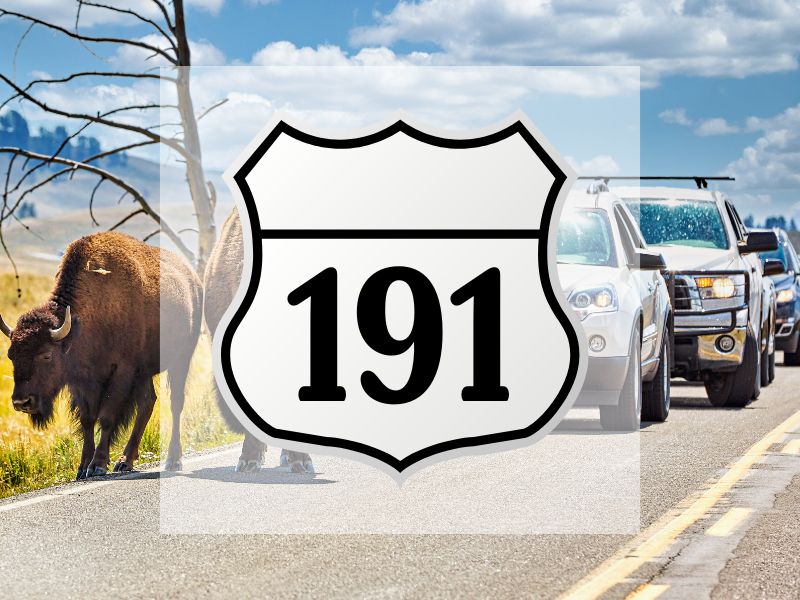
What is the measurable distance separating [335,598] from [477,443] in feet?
3.70

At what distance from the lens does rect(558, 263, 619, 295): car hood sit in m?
11.8

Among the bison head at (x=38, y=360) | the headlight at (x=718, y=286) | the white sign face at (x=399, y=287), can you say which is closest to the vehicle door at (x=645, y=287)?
the headlight at (x=718, y=286)

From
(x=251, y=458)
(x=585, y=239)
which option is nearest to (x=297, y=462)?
(x=251, y=458)

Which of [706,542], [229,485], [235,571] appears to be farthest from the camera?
[229,485]

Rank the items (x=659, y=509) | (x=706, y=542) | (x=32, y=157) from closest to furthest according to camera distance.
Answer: (x=706, y=542) < (x=659, y=509) < (x=32, y=157)

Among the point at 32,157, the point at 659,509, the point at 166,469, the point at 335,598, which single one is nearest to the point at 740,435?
the point at 659,509

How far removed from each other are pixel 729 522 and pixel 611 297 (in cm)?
372

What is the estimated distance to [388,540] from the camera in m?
7.66

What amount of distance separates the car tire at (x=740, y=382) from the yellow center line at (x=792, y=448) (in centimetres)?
372

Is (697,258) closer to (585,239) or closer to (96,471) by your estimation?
(585,239)

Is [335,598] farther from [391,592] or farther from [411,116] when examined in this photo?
A: [411,116]

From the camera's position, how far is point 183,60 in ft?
55.7

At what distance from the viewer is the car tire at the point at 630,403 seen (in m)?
11.9

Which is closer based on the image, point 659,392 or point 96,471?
point 96,471
